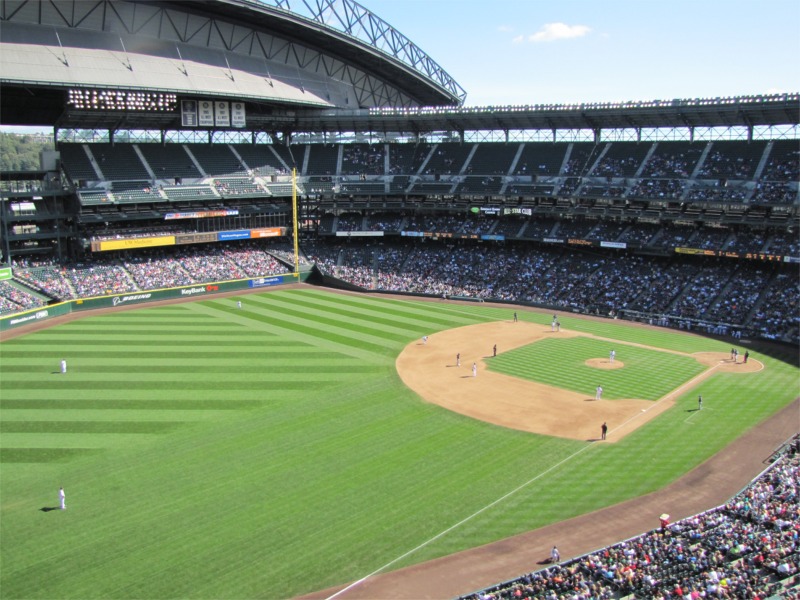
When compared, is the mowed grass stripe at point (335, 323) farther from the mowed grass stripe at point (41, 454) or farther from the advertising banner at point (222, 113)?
the mowed grass stripe at point (41, 454)

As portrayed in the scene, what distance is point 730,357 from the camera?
1724 inches

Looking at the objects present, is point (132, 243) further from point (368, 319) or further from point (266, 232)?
point (368, 319)

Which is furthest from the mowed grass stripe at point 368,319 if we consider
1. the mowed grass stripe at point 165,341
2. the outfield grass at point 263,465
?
the mowed grass stripe at point 165,341

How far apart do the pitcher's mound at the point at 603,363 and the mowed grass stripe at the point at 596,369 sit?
34 centimetres

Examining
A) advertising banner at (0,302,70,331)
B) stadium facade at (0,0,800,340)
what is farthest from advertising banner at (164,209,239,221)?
advertising banner at (0,302,70,331)

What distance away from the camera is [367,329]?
52.1 meters

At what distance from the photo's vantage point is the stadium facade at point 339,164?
58031mm

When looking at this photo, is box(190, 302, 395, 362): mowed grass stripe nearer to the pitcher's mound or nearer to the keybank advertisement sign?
the keybank advertisement sign

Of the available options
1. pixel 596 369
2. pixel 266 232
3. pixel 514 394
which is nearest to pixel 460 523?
pixel 514 394

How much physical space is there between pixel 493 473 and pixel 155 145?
64.5 metres

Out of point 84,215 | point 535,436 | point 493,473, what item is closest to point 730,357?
point 535,436

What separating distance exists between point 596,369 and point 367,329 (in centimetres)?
1934

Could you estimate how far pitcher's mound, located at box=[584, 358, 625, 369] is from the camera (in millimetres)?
41312

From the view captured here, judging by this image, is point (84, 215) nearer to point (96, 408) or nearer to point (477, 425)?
point (96, 408)
